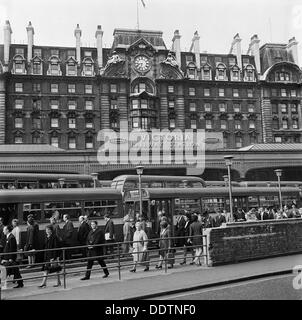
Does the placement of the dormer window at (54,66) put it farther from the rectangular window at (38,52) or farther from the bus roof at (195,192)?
the bus roof at (195,192)

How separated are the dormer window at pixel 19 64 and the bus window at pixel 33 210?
44.4 m

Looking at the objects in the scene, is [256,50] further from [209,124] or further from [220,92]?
[209,124]

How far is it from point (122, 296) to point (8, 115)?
5263cm

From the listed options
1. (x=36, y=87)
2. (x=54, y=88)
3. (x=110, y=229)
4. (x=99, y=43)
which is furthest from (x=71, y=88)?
(x=110, y=229)

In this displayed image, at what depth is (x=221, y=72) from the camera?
6944cm

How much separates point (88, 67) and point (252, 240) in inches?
1985

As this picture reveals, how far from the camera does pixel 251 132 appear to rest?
221 ft

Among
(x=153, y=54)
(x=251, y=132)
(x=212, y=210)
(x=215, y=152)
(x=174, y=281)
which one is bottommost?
(x=174, y=281)

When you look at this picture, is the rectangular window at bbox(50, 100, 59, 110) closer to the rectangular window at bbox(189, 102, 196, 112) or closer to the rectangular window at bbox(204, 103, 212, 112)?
the rectangular window at bbox(189, 102, 196, 112)

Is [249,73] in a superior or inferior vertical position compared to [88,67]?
superior

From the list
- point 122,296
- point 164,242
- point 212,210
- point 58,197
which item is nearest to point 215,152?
point 212,210

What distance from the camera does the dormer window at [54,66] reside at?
2450 inches
